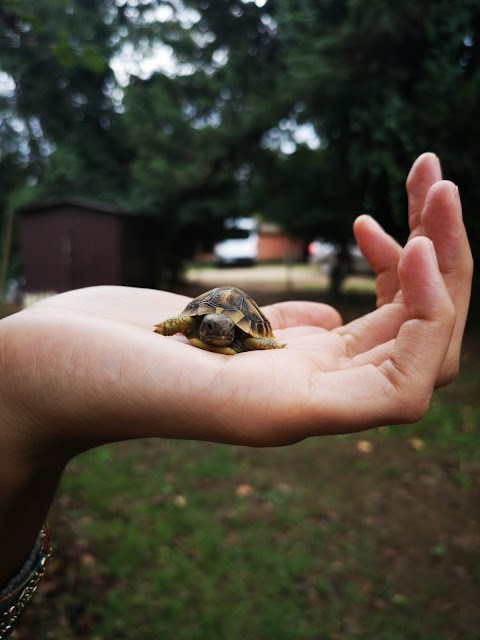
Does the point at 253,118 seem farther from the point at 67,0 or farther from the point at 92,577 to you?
the point at 92,577

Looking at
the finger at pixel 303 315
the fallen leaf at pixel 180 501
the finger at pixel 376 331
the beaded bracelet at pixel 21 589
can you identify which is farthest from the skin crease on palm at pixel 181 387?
the fallen leaf at pixel 180 501

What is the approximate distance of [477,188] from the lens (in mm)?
7246

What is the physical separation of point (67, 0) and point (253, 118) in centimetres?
939

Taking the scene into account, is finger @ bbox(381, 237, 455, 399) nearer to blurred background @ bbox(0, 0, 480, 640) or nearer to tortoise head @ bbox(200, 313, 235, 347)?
tortoise head @ bbox(200, 313, 235, 347)

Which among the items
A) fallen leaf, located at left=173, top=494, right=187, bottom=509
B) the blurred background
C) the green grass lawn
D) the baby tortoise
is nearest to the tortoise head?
the baby tortoise

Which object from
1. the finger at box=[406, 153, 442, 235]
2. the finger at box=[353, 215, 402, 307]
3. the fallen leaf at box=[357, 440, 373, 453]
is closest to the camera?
the finger at box=[406, 153, 442, 235]

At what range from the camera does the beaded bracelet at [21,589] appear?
6.51ft

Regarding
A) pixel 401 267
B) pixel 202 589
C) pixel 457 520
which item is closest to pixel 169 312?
pixel 401 267

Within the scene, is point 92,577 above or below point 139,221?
below

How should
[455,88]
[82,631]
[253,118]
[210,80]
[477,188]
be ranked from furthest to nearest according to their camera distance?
[210,80] → [253,118] → [455,88] → [477,188] → [82,631]

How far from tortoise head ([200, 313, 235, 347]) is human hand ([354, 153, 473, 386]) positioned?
2.97 ft

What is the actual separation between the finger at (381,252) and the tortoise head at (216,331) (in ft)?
2.94

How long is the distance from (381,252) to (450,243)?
730 millimetres

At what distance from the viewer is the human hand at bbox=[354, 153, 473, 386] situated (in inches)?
79.4
